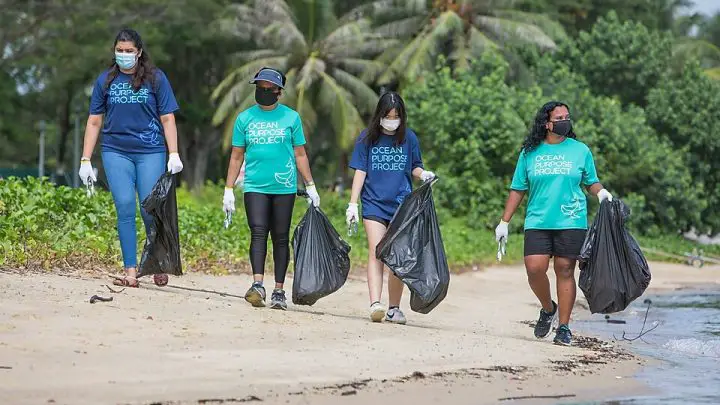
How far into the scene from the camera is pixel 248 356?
6.78 metres

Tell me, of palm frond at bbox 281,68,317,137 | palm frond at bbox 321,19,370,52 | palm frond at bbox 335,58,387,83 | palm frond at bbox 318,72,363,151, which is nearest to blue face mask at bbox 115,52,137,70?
palm frond at bbox 281,68,317,137

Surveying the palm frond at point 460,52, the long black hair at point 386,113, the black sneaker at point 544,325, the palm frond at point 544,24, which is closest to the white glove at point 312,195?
the long black hair at point 386,113

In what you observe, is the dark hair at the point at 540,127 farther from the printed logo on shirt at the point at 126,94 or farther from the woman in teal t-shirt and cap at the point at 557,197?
the printed logo on shirt at the point at 126,94

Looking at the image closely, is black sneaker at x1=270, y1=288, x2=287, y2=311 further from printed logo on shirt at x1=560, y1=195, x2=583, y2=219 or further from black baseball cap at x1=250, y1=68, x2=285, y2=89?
printed logo on shirt at x1=560, y1=195, x2=583, y2=219

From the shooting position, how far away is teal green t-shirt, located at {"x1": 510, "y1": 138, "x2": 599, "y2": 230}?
28.0 feet

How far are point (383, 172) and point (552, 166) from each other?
127 centimetres

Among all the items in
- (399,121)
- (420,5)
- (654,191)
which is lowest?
(654,191)

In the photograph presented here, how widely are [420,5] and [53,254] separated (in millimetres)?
27220

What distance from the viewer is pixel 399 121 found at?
9.13 meters

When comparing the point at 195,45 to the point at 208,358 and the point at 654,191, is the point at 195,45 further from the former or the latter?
the point at 208,358

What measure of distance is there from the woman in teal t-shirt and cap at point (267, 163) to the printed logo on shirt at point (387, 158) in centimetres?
51

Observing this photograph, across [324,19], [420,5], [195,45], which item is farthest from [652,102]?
[195,45]

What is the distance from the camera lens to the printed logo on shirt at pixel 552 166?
855 centimetres

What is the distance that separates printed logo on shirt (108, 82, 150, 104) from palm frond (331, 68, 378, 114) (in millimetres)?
27730
